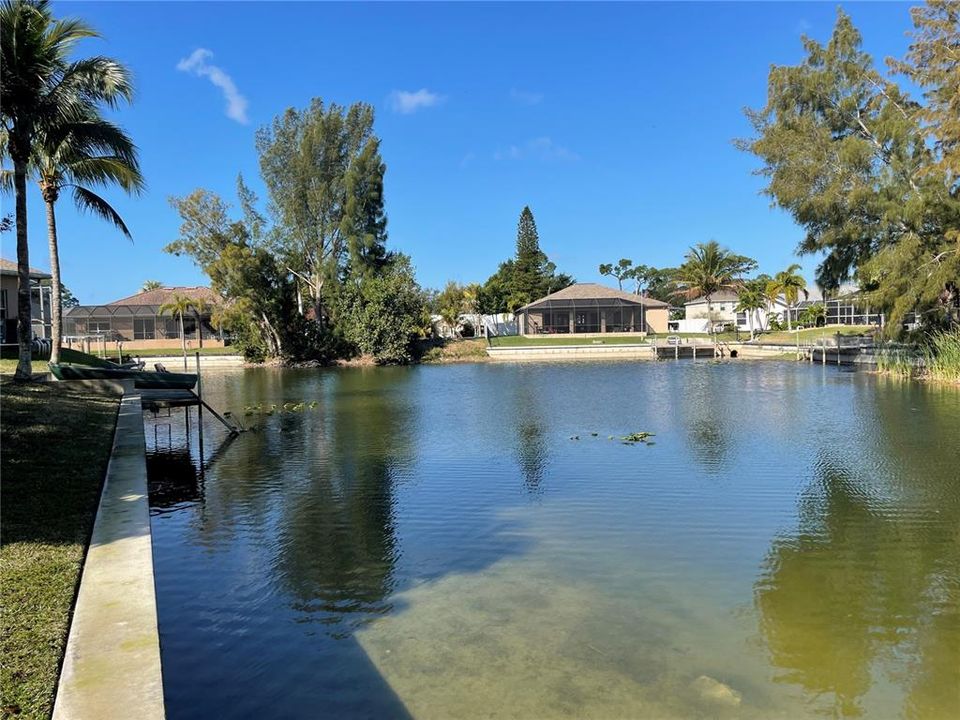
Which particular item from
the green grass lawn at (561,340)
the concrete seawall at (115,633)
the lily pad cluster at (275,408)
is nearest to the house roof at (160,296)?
the green grass lawn at (561,340)

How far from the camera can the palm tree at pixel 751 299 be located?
65438 millimetres

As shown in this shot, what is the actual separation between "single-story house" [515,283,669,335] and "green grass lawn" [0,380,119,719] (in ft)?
167

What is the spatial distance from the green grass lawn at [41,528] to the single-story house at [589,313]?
50960mm

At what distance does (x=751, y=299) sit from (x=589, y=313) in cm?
1648

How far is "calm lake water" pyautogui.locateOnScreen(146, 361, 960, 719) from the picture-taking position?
5145 millimetres

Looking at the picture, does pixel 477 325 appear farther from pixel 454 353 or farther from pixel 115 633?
pixel 115 633

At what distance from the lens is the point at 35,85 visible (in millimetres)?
15211

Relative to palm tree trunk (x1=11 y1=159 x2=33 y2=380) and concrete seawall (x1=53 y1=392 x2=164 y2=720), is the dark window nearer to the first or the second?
palm tree trunk (x1=11 y1=159 x2=33 y2=380)

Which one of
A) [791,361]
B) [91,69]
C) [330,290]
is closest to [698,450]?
[91,69]

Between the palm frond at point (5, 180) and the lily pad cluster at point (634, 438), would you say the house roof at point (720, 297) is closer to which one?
the lily pad cluster at point (634, 438)

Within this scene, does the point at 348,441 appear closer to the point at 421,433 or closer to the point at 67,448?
the point at 421,433

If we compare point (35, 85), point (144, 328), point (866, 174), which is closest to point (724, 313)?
point (866, 174)

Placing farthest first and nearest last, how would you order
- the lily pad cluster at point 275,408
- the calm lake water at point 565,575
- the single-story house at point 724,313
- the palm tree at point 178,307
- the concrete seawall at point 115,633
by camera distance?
the single-story house at point 724,313 → the palm tree at point 178,307 → the lily pad cluster at point 275,408 → the calm lake water at point 565,575 → the concrete seawall at point 115,633

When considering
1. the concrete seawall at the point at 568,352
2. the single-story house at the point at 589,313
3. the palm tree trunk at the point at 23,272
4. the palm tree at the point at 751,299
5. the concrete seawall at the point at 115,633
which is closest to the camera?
the concrete seawall at the point at 115,633
